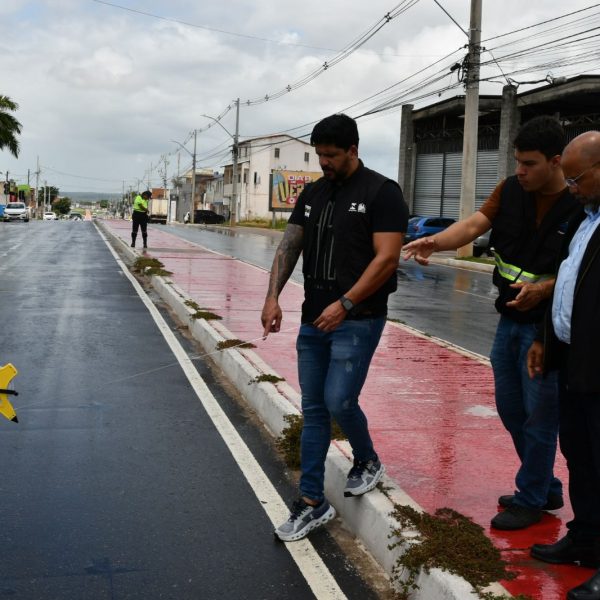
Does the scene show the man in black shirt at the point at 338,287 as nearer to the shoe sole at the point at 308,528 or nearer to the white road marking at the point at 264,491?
the shoe sole at the point at 308,528

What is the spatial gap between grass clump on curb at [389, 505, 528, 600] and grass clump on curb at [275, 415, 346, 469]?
1.51 metres

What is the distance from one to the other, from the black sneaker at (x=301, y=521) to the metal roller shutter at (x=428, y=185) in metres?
41.7

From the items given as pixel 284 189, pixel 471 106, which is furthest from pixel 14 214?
pixel 471 106

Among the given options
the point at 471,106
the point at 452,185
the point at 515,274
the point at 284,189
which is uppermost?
the point at 471,106

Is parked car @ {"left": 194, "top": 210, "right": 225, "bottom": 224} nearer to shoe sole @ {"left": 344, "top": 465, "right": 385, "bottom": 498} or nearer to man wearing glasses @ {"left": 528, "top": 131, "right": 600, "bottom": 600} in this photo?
shoe sole @ {"left": 344, "top": 465, "right": 385, "bottom": 498}

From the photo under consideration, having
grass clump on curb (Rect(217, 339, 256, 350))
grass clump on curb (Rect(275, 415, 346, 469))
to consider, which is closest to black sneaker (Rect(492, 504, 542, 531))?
grass clump on curb (Rect(275, 415, 346, 469))

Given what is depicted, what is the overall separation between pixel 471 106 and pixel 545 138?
1009 inches

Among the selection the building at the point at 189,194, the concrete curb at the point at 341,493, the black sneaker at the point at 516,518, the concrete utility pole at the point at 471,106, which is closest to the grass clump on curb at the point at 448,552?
the concrete curb at the point at 341,493

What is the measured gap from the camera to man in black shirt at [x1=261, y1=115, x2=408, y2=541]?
14.2ft

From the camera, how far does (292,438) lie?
19.7ft

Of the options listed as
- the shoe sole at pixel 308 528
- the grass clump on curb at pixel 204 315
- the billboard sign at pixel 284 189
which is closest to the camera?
the shoe sole at pixel 308 528

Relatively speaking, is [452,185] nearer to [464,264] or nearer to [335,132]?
[464,264]

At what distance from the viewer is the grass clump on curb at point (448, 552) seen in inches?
145

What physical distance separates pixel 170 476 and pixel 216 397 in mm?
2249
